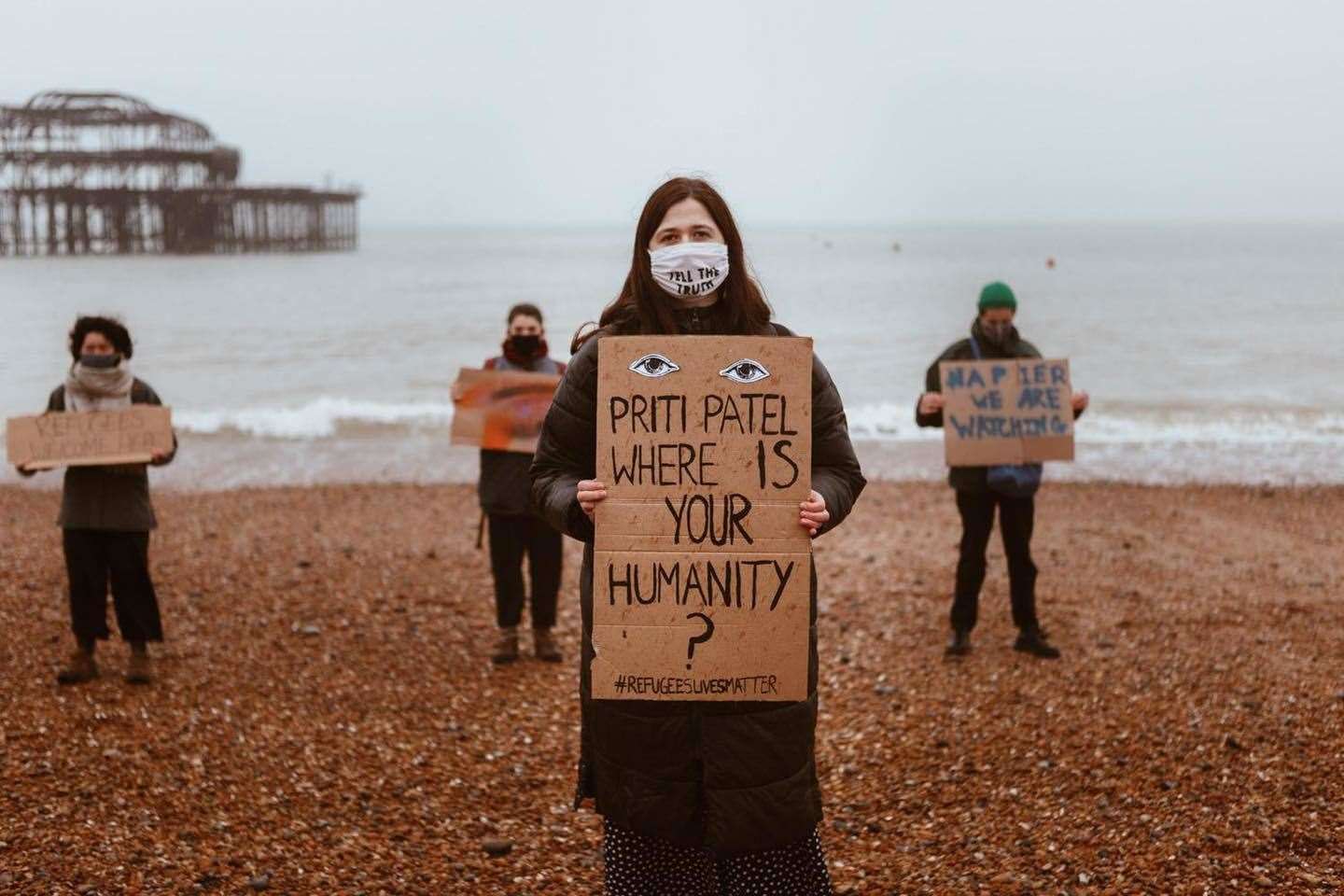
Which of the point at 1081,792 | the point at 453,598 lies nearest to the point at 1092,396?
the point at 453,598

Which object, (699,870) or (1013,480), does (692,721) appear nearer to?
(699,870)

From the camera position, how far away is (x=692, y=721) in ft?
9.37

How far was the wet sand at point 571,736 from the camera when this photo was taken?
4250mm

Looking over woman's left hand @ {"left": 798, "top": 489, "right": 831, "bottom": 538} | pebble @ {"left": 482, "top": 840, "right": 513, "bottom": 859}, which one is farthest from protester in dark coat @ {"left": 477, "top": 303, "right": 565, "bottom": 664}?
woman's left hand @ {"left": 798, "top": 489, "right": 831, "bottom": 538}

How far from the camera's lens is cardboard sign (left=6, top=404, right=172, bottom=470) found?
5.92 metres

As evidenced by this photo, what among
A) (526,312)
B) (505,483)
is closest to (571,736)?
(505,483)

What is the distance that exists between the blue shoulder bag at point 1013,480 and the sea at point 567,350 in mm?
3590

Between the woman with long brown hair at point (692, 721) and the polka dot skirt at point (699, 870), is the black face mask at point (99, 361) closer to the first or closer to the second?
the woman with long brown hair at point (692, 721)

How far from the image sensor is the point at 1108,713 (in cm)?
570

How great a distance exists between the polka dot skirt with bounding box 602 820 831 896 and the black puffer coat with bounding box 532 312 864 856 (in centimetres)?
8

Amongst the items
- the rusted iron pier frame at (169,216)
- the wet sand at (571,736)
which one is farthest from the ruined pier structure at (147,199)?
the wet sand at (571,736)

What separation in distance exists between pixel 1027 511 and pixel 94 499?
4.80m

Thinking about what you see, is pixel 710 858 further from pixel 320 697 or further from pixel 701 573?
pixel 320 697

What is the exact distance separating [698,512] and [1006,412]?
4.09 metres
